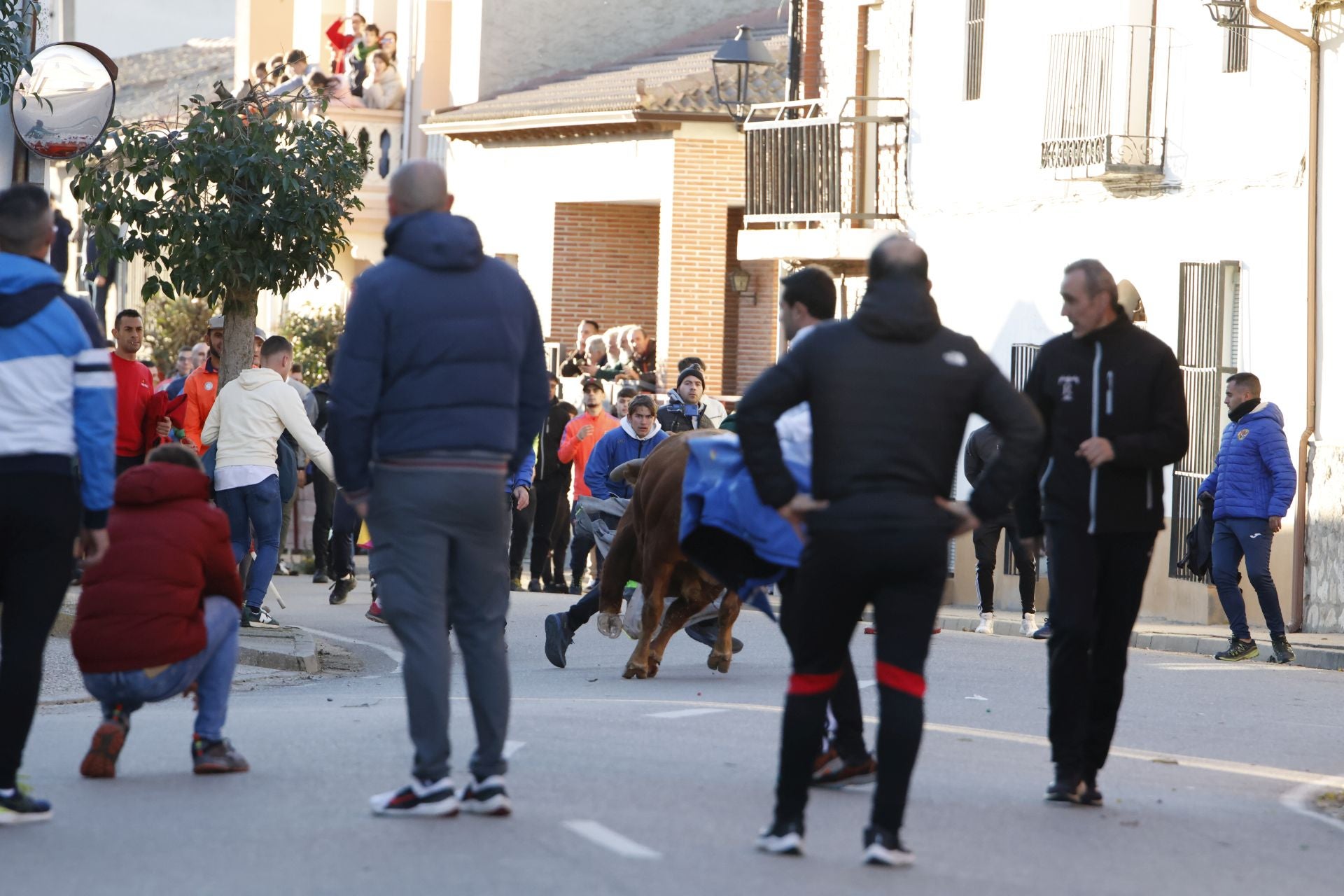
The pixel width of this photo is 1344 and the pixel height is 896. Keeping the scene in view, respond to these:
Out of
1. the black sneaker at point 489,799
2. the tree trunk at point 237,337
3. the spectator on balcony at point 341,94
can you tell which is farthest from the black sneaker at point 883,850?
the spectator on balcony at point 341,94

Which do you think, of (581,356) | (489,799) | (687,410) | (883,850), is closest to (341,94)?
(581,356)

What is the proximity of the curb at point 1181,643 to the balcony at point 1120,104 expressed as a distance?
183 inches

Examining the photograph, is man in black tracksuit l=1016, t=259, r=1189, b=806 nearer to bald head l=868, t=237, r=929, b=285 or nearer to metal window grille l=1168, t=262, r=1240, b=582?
bald head l=868, t=237, r=929, b=285

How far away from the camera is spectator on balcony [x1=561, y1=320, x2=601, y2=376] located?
29906 millimetres

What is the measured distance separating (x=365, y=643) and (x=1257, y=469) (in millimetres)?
6532

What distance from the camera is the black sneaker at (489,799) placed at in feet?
23.4

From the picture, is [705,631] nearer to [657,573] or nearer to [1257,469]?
[657,573]

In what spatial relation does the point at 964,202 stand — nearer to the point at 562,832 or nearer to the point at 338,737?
the point at 338,737

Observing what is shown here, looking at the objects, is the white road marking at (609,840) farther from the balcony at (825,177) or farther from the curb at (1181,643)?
the balcony at (825,177)

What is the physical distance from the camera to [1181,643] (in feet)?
58.5

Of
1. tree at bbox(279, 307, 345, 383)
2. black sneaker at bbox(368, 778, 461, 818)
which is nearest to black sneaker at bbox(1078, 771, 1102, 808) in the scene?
black sneaker at bbox(368, 778, 461, 818)

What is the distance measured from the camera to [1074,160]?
22031mm

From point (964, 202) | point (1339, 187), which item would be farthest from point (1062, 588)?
point (964, 202)

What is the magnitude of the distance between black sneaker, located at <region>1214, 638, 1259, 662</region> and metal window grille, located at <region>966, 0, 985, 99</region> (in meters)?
9.59
